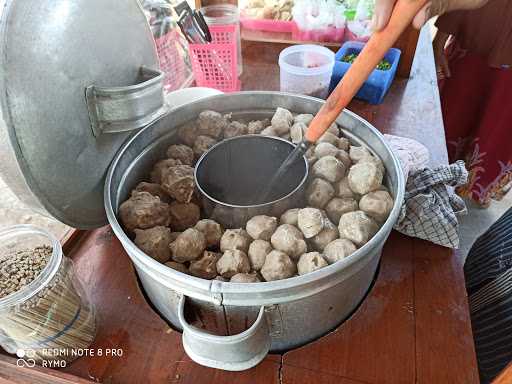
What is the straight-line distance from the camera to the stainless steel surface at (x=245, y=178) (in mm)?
712

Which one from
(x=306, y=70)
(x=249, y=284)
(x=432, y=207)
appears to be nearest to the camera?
(x=249, y=284)

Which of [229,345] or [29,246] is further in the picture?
[29,246]

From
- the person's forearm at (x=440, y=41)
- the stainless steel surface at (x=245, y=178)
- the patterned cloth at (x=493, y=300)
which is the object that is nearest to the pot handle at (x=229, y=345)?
the stainless steel surface at (x=245, y=178)

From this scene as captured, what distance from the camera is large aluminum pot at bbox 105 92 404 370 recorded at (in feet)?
1.75

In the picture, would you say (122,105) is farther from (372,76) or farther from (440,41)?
(440,41)

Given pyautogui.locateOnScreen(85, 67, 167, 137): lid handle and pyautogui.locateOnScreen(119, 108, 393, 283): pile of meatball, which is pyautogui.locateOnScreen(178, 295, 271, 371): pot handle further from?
pyautogui.locateOnScreen(85, 67, 167, 137): lid handle

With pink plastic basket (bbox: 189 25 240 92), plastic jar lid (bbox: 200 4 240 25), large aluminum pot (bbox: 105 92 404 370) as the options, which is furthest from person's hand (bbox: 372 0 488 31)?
plastic jar lid (bbox: 200 4 240 25)

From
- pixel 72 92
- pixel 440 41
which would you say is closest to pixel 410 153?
pixel 72 92

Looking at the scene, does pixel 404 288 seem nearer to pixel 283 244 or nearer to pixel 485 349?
pixel 283 244

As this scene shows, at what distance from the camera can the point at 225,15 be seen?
4.39 feet

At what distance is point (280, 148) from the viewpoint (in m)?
0.81

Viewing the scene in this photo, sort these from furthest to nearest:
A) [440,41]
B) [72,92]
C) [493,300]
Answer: [440,41] < [493,300] < [72,92]

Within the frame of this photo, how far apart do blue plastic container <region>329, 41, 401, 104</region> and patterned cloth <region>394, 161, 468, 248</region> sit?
0.38m

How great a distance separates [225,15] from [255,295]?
1.08m
